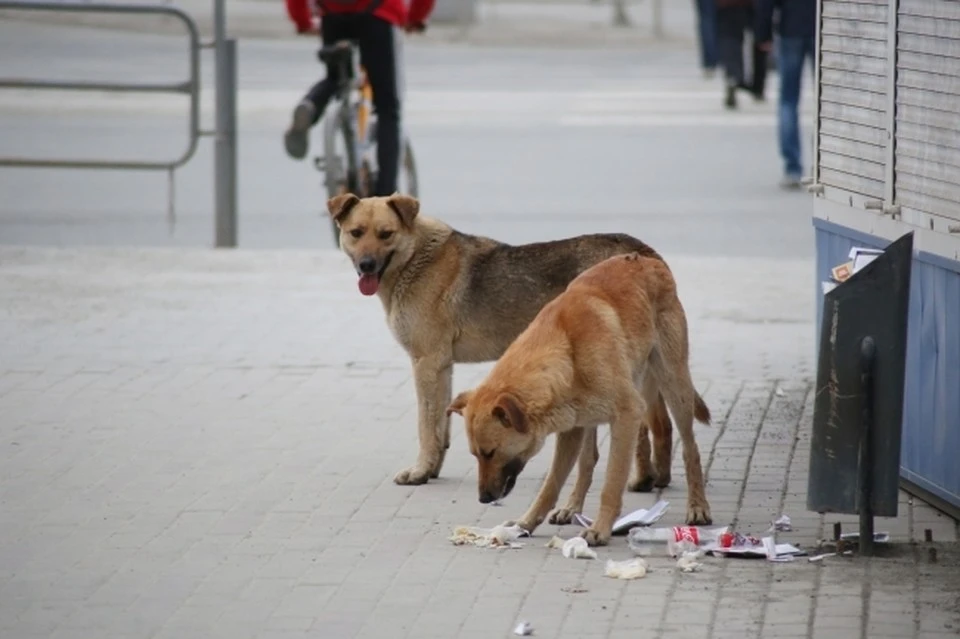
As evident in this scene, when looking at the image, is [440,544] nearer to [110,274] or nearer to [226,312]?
[226,312]

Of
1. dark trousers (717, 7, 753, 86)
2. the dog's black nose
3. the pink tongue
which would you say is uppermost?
dark trousers (717, 7, 753, 86)

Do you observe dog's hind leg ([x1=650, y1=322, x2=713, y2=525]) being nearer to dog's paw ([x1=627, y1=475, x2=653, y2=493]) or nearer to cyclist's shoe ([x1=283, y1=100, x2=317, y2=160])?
dog's paw ([x1=627, y1=475, x2=653, y2=493])

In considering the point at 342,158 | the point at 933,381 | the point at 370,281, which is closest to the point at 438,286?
the point at 370,281

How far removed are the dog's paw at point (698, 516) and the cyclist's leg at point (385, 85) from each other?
7.09 meters

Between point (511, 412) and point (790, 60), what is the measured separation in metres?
11.2

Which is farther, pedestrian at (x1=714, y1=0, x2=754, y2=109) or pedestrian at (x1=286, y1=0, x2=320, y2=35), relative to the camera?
pedestrian at (x1=714, y1=0, x2=754, y2=109)

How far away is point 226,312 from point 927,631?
6.51m

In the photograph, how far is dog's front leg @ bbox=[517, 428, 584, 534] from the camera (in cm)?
683

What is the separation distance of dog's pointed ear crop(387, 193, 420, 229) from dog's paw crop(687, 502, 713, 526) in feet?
5.43

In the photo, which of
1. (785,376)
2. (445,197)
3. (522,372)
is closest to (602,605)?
(522,372)

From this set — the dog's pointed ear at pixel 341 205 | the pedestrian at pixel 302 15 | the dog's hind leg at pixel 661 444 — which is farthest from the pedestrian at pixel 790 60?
the dog's pointed ear at pixel 341 205

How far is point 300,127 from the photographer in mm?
13375

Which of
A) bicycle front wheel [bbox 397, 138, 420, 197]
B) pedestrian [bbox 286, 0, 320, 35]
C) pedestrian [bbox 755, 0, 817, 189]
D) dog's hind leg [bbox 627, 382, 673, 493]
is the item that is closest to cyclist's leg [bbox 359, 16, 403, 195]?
bicycle front wheel [bbox 397, 138, 420, 197]

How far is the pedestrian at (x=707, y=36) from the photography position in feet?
83.1
